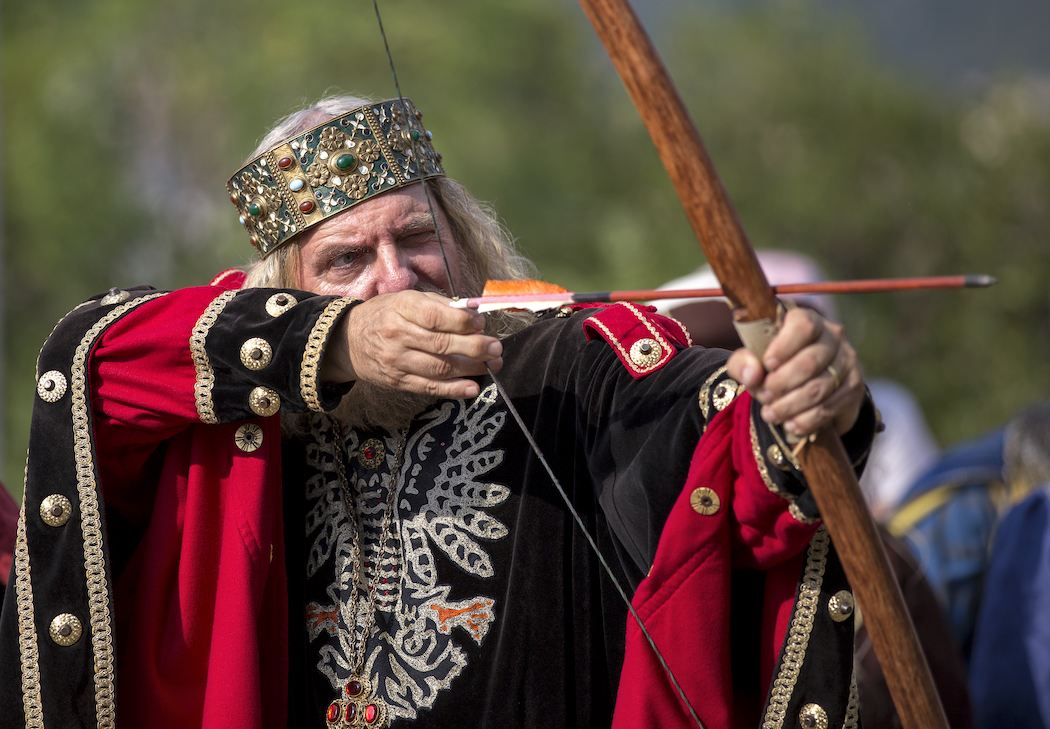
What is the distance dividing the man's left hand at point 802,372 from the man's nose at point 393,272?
996mm

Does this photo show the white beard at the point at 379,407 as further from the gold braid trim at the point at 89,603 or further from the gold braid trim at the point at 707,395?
the gold braid trim at the point at 707,395

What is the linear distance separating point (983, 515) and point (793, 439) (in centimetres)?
334

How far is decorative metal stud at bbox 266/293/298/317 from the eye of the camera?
6.09 ft

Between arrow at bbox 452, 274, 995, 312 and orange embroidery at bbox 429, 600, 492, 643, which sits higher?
arrow at bbox 452, 274, 995, 312

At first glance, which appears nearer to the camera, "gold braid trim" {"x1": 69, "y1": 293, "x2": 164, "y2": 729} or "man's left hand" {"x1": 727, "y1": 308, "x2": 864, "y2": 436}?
"man's left hand" {"x1": 727, "y1": 308, "x2": 864, "y2": 436}

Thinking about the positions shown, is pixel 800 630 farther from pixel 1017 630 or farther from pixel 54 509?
pixel 1017 630

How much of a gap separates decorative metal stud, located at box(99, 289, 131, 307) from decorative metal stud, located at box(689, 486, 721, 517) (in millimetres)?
1146

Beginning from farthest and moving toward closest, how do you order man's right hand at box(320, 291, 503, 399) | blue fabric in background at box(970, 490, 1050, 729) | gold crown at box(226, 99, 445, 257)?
1. blue fabric in background at box(970, 490, 1050, 729)
2. gold crown at box(226, 99, 445, 257)
3. man's right hand at box(320, 291, 503, 399)

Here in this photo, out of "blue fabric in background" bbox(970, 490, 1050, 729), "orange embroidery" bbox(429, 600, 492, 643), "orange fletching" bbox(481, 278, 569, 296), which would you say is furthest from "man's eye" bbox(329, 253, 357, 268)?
"blue fabric in background" bbox(970, 490, 1050, 729)

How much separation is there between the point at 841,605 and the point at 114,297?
144cm

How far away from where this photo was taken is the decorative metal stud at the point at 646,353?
183 centimetres

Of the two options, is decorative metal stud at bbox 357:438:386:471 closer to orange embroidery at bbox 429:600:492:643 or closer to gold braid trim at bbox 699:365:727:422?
orange embroidery at bbox 429:600:492:643

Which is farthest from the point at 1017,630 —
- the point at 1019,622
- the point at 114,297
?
the point at 114,297

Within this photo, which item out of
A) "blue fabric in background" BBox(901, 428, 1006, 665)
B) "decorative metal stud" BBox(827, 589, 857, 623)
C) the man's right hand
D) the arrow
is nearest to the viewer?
the arrow
